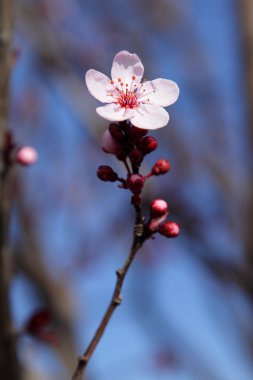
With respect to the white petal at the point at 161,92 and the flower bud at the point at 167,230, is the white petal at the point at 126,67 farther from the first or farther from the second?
the flower bud at the point at 167,230

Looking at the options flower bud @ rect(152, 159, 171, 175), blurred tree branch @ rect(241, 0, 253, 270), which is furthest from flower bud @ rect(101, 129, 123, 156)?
blurred tree branch @ rect(241, 0, 253, 270)

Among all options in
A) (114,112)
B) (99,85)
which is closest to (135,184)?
(114,112)

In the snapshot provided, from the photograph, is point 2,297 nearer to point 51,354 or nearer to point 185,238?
point 185,238

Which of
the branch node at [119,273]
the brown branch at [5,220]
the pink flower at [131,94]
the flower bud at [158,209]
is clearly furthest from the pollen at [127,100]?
the brown branch at [5,220]

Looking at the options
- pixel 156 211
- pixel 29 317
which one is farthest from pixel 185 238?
pixel 156 211

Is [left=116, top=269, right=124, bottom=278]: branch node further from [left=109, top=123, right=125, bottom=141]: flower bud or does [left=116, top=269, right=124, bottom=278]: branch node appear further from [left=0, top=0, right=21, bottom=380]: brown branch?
[left=0, top=0, right=21, bottom=380]: brown branch

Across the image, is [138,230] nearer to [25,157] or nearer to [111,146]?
[111,146]
